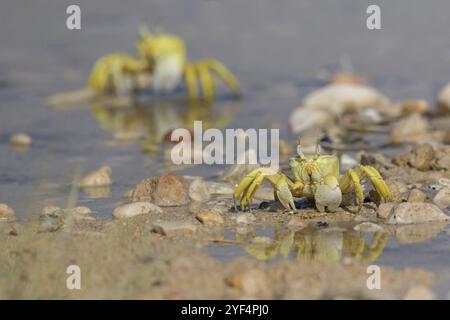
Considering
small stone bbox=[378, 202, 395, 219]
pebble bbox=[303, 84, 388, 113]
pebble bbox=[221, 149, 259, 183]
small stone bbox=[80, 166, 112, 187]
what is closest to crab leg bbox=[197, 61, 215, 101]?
pebble bbox=[303, 84, 388, 113]

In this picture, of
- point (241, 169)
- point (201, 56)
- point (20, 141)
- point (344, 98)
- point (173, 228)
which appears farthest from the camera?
point (201, 56)

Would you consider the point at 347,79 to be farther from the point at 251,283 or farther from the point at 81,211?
the point at 251,283

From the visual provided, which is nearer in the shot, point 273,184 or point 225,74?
point 273,184

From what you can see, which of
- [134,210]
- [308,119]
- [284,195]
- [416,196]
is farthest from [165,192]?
[308,119]

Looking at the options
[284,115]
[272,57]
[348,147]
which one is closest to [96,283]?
[348,147]

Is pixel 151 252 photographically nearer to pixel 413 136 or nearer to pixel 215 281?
pixel 215 281

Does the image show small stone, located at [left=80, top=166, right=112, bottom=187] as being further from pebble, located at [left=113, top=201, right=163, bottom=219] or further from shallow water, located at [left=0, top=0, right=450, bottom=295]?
pebble, located at [left=113, top=201, right=163, bottom=219]
